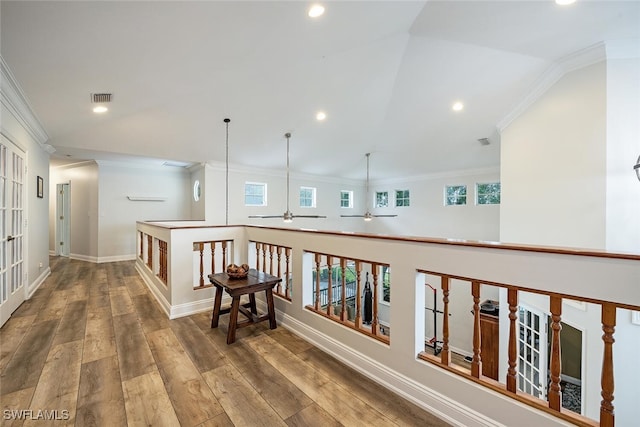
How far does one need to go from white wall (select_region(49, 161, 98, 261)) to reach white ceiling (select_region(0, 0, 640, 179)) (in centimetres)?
126

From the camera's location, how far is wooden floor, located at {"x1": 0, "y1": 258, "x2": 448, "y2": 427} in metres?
1.66

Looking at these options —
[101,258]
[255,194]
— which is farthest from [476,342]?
[101,258]

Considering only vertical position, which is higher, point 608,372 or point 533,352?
point 608,372

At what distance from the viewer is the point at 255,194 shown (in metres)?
7.44

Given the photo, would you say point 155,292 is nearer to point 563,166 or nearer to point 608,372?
point 608,372

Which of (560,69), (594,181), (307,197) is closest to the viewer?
(594,181)

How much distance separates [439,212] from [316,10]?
681cm

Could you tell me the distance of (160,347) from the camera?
2.49 meters

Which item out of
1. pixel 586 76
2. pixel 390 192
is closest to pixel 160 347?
pixel 586 76

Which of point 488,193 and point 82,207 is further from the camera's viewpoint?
point 488,193

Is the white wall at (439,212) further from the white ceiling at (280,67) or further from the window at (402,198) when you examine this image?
the white ceiling at (280,67)

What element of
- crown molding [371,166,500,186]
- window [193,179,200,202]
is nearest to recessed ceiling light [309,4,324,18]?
window [193,179,200,202]

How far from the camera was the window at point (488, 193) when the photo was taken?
7047mm

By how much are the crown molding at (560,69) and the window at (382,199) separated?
17.5ft
